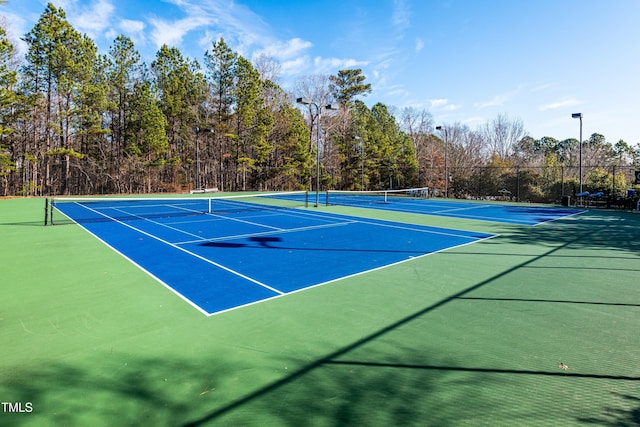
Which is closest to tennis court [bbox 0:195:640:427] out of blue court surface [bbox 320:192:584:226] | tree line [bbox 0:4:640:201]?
blue court surface [bbox 320:192:584:226]

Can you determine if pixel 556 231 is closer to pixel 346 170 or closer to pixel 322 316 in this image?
pixel 322 316

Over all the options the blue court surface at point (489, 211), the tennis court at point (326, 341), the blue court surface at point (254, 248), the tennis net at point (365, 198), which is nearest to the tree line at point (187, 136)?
the tennis net at point (365, 198)

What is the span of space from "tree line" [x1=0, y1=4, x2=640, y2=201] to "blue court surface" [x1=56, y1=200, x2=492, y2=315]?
47.9 feet

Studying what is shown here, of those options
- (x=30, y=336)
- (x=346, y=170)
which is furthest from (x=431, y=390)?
(x=346, y=170)

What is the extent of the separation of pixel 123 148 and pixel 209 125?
8.61 meters

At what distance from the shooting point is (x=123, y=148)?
36000 millimetres

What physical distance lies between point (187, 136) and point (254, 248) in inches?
1328

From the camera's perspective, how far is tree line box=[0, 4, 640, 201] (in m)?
29.4

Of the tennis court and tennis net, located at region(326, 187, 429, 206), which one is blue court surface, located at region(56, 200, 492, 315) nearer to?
the tennis court

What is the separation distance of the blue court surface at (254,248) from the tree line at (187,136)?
14.6m

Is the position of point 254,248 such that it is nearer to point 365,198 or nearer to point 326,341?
point 326,341

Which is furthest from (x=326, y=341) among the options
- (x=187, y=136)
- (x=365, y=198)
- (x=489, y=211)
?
(x=187, y=136)

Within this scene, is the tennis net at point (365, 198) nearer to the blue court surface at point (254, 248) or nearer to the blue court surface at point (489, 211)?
the blue court surface at point (489, 211)

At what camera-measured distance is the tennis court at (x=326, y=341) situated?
280 centimetres
